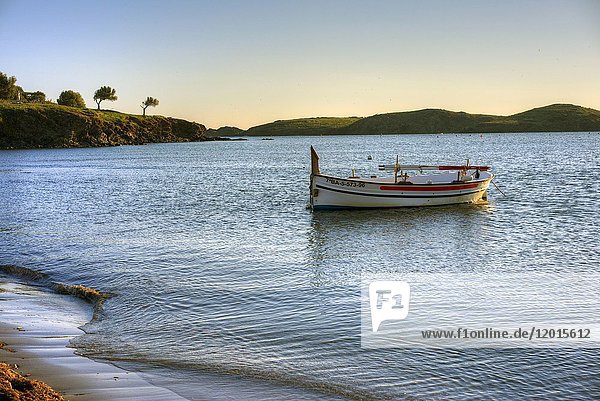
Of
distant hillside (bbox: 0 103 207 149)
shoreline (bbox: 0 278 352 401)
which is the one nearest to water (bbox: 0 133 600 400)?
shoreline (bbox: 0 278 352 401)

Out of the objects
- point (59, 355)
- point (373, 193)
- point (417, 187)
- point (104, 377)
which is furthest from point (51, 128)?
point (104, 377)

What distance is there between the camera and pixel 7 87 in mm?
168625

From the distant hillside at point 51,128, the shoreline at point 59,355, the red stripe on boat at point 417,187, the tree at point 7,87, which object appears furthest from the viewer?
the tree at point 7,87

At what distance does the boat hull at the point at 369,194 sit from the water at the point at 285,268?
2.67 feet

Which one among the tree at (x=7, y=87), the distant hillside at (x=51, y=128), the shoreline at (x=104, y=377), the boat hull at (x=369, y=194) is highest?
the tree at (x=7, y=87)

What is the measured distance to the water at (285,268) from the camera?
10.6m

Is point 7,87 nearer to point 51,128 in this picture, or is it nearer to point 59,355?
point 51,128

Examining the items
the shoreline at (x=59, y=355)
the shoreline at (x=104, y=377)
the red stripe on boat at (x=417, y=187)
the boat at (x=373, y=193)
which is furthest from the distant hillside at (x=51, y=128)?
the shoreline at (x=104, y=377)

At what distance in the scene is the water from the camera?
10.6 metres

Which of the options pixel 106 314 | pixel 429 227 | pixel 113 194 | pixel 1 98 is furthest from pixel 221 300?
pixel 1 98

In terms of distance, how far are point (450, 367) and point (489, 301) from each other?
17.0 ft

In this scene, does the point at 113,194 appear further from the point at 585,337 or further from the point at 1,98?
the point at 1,98

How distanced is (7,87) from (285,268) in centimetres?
17210

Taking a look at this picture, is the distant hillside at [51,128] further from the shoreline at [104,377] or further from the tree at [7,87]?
the shoreline at [104,377]
